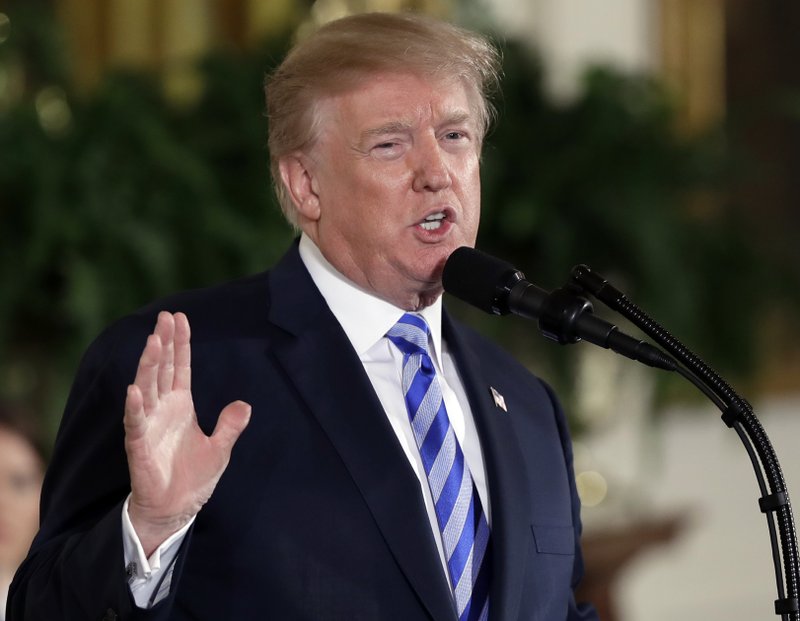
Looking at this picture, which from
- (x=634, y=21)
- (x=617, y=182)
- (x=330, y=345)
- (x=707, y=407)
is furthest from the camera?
(x=634, y=21)

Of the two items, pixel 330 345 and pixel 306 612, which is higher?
pixel 330 345

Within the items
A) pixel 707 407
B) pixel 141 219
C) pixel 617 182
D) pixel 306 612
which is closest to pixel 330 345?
pixel 306 612

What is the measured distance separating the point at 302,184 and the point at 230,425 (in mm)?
552

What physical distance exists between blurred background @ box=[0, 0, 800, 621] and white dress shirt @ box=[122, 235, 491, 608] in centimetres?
173

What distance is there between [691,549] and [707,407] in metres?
0.68

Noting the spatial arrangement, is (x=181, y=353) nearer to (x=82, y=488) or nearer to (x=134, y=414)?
(x=134, y=414)

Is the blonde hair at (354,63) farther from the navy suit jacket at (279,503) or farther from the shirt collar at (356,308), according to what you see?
the navy suit jacket at (279,503)

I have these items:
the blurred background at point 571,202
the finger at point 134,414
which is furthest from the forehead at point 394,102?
the blurred background at point 571,202

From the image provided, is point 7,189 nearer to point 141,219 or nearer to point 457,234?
point 141,219

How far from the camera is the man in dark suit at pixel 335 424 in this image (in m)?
1.76

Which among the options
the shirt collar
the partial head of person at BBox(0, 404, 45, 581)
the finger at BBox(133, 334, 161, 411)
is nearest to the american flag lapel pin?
the shirt collar

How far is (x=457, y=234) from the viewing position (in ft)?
6.72

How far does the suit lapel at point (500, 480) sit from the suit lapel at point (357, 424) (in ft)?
0.36

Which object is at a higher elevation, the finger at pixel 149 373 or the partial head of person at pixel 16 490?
the finger at pixel 149 373
